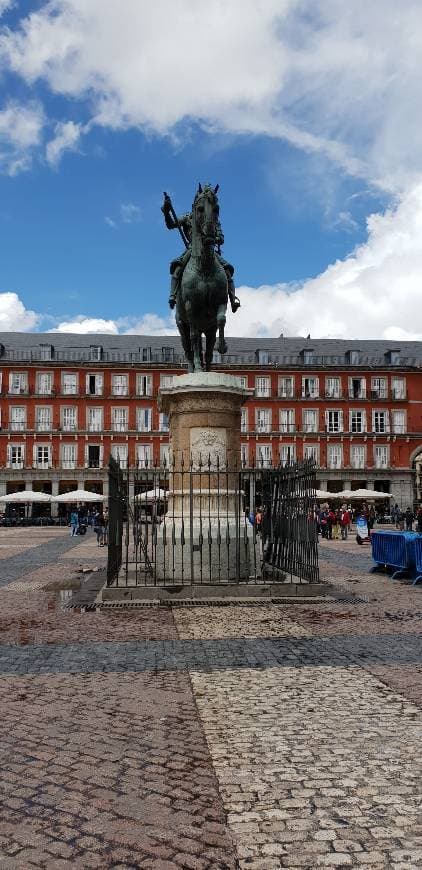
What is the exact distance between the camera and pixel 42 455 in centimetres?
5741

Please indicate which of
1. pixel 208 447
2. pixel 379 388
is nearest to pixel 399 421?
pixel 379 388

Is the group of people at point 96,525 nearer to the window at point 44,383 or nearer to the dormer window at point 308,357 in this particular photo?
the window at point 44,383

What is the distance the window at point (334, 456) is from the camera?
5909cm

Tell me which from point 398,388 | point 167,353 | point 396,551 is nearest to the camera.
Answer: point 396,551

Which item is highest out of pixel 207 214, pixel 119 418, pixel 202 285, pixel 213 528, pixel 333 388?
pixel 333 388

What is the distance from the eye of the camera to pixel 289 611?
30.2 ft

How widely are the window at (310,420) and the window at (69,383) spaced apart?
1820 centimetres

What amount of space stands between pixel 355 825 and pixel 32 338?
61.8 m

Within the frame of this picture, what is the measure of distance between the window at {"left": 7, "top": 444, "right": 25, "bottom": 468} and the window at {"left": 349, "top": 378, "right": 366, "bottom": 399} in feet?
86.2

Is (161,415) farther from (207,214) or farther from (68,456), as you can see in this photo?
(207,214)

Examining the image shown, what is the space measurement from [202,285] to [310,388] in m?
49.2

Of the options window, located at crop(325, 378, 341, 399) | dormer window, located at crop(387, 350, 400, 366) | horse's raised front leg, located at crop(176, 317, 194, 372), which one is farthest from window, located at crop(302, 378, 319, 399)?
horse's raised front leg, located at crop(176, 317, 194, 372)

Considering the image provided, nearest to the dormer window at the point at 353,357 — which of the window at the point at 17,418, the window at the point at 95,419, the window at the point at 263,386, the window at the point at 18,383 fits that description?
the window at the point at 263,386

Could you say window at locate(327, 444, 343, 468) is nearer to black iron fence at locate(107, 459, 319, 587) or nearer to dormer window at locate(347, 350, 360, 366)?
dormer window at locate(347, 350, 360, 366)
